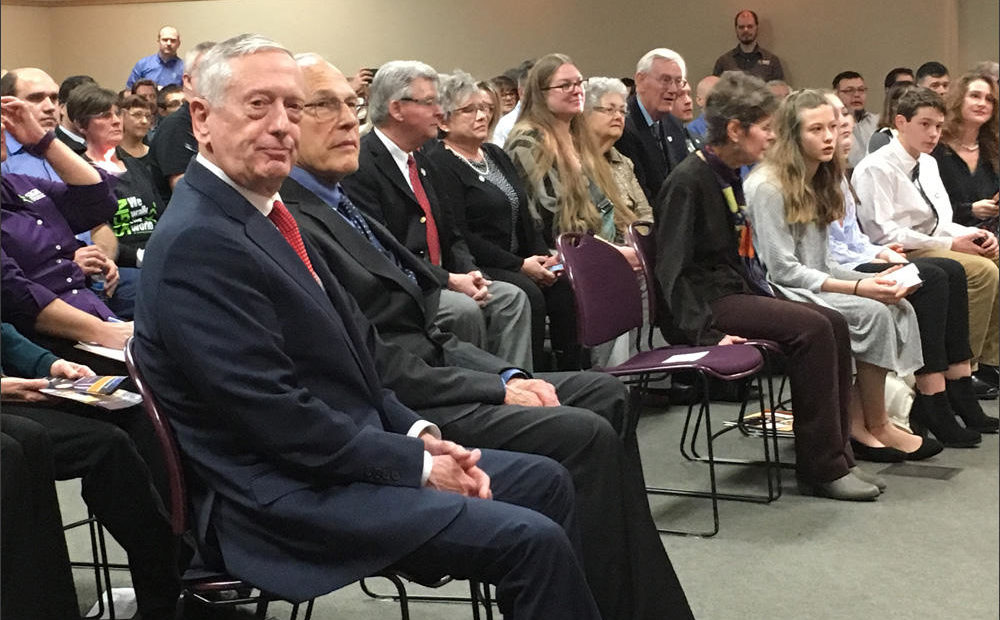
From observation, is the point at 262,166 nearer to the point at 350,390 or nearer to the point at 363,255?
Answer: the point at 350,390

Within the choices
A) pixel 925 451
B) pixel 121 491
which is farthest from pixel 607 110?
pixel 121 491

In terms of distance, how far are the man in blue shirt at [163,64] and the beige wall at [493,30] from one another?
0.15 feet

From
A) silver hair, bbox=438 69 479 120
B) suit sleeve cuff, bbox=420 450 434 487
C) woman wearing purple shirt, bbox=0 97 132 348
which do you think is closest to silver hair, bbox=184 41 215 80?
woman wearing purple shirt, bbox=0 97 132 348

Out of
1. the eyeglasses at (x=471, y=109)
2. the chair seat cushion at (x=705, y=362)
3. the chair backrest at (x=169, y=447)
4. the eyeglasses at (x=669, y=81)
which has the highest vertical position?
the eyeglasses at (x=471, y=109)

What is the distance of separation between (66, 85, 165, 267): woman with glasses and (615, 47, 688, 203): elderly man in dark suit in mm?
2151

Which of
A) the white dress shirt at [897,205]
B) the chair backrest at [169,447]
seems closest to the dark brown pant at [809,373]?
the white dress shirt at [897,205]

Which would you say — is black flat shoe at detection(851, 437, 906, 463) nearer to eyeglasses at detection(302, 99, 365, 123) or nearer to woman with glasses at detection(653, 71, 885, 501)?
woman with glasses at detection(653, 71, 885, 501)

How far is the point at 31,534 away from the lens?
2318mm

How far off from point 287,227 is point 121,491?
89 cm

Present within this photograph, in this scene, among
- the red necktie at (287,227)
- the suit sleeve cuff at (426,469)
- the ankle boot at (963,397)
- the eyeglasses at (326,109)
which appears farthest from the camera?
the ankle boot at (963,397)

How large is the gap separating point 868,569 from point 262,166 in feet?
6.05

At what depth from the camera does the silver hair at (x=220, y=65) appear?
1990 mm

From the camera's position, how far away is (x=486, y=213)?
4.48 metres

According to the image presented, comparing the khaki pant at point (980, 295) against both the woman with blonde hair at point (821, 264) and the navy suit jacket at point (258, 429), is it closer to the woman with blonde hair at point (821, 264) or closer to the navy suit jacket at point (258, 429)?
the woman with blonde hair at point (821, 264)
